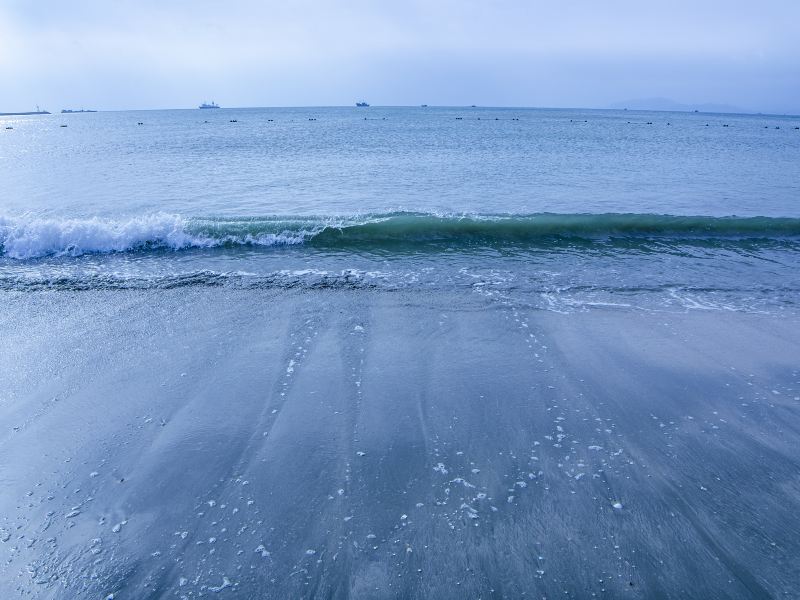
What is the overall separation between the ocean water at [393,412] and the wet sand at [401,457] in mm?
35

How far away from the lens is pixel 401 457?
6070mm

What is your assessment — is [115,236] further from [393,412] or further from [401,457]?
[401,457]

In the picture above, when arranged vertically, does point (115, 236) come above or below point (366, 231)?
above

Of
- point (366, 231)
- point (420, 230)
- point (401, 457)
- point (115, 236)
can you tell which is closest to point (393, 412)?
point (401, 457)

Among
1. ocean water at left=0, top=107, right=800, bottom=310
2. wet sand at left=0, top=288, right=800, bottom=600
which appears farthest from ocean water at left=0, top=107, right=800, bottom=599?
ocean water at left=0, top=107, right=800, bottom=310

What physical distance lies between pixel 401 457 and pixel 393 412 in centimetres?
102

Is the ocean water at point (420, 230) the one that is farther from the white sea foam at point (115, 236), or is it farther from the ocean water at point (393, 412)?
the ocean water at point (393, 412)

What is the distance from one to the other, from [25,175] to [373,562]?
36.8m

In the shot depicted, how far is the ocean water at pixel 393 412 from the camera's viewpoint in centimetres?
469

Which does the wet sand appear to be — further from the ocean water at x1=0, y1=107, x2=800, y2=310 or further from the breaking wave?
the breaking wave

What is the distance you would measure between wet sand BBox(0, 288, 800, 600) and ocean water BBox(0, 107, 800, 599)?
35 millimetres

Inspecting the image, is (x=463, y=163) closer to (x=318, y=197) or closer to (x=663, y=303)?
(x=318, y=197)

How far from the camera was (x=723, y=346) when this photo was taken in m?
8.97

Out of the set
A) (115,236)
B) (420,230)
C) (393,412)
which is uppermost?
(115,236)
